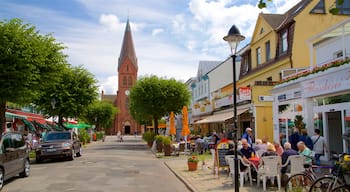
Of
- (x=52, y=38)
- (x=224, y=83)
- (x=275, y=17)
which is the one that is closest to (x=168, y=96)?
(x=224, y=83)

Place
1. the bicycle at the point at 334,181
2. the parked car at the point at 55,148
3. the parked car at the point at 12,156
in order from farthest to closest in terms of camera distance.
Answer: the parked car at the point at 55,148
the parked car at the point at 12,156
the bicycle at the point at 334,181

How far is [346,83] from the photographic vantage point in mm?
13555

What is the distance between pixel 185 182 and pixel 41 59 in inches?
421

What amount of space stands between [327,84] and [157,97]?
2421cm

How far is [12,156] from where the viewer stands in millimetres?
12219

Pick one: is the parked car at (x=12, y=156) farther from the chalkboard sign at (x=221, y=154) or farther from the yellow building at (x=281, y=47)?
the yellow building at (x=281, y=47)

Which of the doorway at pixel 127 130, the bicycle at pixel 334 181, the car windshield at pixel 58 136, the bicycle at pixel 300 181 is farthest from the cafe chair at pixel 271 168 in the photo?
the doorway at pixel 127 130

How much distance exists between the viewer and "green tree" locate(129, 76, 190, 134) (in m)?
37.8

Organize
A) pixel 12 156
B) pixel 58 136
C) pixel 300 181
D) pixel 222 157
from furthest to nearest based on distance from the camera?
pixel 58 136, pixel 222 157, pixel 12 156, pixel 300 181

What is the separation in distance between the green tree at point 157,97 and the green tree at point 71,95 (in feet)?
20.8

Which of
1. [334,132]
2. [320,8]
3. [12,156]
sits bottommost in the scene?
[12,156]

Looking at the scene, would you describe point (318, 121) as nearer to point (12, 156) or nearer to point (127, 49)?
point (12, 156)

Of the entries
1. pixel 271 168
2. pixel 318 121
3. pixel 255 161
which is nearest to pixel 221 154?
pixel 255 161

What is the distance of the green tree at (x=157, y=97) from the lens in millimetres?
37844
